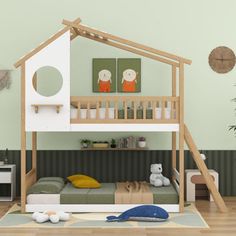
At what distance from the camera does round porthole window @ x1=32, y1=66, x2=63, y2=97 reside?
28.1ft

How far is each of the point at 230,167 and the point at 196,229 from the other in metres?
2.48

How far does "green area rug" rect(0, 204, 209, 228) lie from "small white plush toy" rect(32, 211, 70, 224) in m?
0.05

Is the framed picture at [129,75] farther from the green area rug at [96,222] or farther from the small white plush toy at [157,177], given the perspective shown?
the green area rug at [96,222]

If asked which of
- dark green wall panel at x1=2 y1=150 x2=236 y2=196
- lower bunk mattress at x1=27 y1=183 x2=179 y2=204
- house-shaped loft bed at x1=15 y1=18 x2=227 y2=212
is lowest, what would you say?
lower bunk mattress at x1=27 y1=183 x2=179 y2=204

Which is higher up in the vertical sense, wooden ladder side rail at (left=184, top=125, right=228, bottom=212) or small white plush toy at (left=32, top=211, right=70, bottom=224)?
wooden ladder side rail at (left=184, top=125, right=228, bottom=212)

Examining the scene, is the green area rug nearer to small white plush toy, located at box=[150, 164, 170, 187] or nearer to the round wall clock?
small white plush toy, located at box=[150, 164, 170, 187]

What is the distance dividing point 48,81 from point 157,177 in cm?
215

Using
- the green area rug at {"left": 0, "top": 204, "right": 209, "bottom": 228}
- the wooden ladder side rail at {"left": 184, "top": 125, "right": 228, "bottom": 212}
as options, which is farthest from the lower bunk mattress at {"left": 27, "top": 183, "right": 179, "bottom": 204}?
the wooden ladder side rail at {"left": 184, "top": 125, "right": 228, "bottom": 212}

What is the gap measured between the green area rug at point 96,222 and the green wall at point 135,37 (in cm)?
176

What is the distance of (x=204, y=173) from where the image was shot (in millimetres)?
7594

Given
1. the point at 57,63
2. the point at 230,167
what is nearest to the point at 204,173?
the point at 230,167

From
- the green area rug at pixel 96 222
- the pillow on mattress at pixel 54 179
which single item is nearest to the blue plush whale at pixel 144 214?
the green area rug at pixel 96 222

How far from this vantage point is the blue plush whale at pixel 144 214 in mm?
6719

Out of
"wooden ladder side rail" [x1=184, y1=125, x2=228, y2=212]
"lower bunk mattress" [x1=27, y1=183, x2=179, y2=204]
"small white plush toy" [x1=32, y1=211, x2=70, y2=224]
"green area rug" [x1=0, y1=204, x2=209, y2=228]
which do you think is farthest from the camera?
"wooden ladder side rail" [x1=184, y1=125, x2=228, y2=212]
